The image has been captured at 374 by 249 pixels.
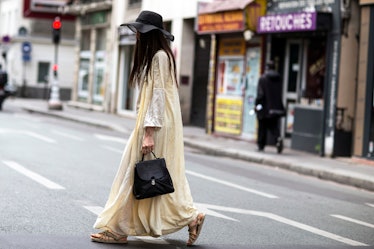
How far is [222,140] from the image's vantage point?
72.5 feet

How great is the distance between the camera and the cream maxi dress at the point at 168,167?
679 centimetres

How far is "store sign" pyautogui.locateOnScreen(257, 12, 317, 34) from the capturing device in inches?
709

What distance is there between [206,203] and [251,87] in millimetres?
12644

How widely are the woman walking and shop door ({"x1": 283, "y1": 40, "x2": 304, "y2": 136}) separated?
13.7m

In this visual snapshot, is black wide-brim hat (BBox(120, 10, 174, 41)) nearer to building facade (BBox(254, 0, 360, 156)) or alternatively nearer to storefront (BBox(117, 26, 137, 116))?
building facade (BBox(254, 0, 360, 156))

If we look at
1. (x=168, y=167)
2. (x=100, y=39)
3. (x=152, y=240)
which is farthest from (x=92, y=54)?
(x=168, y=167)

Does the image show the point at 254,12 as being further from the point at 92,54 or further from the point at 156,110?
the point at 92,54

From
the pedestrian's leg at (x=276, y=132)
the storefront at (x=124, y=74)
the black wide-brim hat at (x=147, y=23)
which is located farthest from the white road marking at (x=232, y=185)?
the storefront at (x=124, y=74)

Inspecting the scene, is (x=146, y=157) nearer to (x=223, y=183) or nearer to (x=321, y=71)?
(x=223, y=183)

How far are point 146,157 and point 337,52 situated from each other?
1160 centimetres

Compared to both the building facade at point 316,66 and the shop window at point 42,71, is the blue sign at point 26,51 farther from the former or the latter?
the building facade at point 316,66

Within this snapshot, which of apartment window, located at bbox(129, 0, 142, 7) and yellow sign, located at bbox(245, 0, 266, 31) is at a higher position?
apartment window, located at bbox(129, 0, 142, 7)

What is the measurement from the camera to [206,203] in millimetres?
9883

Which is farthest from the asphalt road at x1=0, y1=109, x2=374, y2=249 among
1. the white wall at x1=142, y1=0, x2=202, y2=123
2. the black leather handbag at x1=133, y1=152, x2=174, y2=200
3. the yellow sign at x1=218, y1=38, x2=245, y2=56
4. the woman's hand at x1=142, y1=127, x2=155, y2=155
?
the white wall at x1=142, y1=0, x2=202, y2=123
